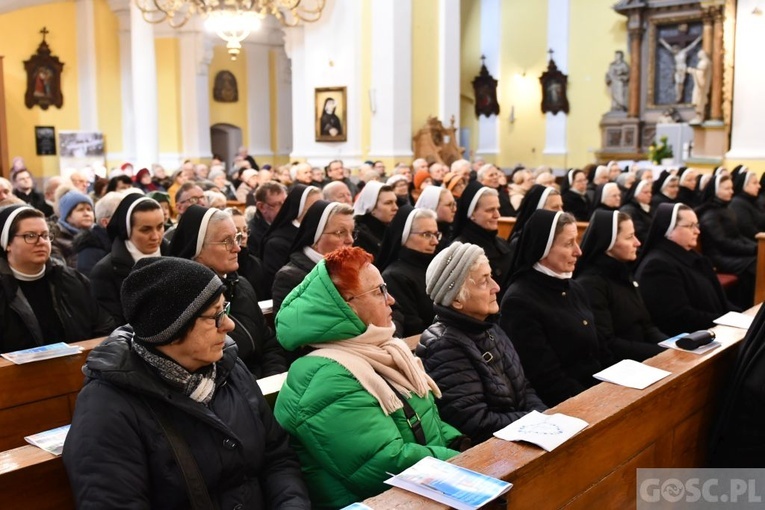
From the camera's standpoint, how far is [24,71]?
18953 mm

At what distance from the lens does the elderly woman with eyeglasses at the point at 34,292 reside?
4.21 meters

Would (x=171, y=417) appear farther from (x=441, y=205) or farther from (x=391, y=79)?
(x=391, y=79)

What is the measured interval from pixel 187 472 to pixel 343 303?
77 cm

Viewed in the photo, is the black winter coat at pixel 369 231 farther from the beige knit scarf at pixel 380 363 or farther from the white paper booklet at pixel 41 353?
the beige knit scarf at pixel 380 363

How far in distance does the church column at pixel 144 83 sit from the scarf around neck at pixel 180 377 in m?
16.4

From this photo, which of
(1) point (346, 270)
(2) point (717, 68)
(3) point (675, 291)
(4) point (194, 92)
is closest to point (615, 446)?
(1) point (346, 270)

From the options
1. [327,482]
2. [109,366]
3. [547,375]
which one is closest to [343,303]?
[327,482]

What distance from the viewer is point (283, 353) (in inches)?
177

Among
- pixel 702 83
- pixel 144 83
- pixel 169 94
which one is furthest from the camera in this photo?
pixel 169 94

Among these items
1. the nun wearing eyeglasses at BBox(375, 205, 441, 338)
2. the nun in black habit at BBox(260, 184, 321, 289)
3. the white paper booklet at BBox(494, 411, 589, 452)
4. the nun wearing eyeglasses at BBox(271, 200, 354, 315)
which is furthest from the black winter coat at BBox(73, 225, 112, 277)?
the white paper booklet at BBox(494, 411, 589, 452)

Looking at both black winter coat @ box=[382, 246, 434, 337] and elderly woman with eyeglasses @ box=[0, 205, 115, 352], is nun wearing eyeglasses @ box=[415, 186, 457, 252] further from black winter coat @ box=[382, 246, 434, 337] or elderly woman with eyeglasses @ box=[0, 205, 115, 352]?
elderly woman with eyeglasses @ box=[0, 205, 115, 352]

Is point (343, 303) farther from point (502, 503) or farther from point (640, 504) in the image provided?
point (640, 504)

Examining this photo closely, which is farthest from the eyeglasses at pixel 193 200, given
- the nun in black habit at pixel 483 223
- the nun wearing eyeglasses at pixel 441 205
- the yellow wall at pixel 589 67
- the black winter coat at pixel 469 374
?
the yellow wall at pixel 589 67

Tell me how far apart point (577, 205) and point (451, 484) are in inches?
346
